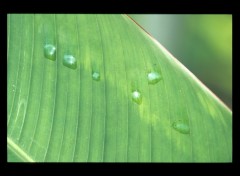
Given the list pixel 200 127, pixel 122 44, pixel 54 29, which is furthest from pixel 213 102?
pixel 54 29

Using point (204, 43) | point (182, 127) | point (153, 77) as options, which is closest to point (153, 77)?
point (153, 77)

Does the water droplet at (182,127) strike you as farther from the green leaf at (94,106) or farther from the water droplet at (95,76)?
the water droplet at (95,76)

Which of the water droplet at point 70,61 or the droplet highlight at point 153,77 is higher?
the water droplet at point 70,61

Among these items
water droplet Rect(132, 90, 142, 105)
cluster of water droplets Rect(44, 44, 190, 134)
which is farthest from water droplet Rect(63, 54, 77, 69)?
water droplet Rect(132, 90, 142, 105)

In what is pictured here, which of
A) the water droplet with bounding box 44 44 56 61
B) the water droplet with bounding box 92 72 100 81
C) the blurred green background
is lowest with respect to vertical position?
the water droplet with bounding box 92 72 100 81

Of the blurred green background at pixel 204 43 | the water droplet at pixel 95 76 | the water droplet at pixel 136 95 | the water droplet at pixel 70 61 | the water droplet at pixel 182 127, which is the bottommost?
the water droplet at pixel 182 127

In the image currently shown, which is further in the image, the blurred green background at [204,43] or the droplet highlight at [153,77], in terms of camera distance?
the blurred green background at [204,43]

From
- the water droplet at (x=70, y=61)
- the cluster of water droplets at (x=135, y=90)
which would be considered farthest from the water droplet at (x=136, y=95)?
the water droplet at (x=70, y=61)

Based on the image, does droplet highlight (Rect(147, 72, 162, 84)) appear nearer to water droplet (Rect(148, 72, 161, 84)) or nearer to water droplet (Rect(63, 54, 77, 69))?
water droplet (Rect(148, 72, 161, 84))

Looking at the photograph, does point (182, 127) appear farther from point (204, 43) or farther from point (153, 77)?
point (204, 43)
